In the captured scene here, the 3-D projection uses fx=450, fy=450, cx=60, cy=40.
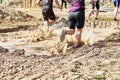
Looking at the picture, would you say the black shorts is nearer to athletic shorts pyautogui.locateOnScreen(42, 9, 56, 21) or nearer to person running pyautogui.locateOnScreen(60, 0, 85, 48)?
person running pyautogui.locateOnScreen(60, 0, 85, 48)

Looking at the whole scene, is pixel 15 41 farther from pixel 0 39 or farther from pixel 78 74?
pixel 78 74

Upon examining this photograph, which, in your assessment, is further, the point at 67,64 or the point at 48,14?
the point at 48,14

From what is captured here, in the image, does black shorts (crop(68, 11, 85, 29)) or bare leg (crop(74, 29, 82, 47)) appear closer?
black shorts (crop(68, 11, 85, 29))

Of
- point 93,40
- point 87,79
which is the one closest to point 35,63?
point 87,79

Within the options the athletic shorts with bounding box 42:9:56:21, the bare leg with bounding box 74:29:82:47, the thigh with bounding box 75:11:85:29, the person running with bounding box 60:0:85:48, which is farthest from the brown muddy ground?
the athletic shorts with bounding box 42:9:56:21

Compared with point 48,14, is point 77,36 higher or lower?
lower

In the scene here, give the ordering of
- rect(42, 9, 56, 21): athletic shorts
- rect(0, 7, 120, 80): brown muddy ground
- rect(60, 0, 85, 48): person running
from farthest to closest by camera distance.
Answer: rect(42, 9, 56, 21): athletic shorts → rect(60, 0, 85, 48): person running → rect(0, 7, 120, 80): brown muddy ground

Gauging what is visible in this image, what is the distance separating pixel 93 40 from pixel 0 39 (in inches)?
144

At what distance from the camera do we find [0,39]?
15.8 metres

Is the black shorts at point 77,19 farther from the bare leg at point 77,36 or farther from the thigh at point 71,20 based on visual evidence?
the bare leg at point 77,36

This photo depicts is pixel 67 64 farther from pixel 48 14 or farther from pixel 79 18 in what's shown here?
pixel 48 14

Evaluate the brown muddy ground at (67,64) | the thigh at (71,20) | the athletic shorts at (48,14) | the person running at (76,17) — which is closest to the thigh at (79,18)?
the person running at (76,17)

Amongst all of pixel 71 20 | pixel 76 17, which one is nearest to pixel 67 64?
pixel 76 17

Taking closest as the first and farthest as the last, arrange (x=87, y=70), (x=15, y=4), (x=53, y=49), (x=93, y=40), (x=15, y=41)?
1. (x=87, y=70)
2. (x=53, y=49)
3. (x=93, y=40)
4. (x=15, y=41)
5. (x=15, y=4)
